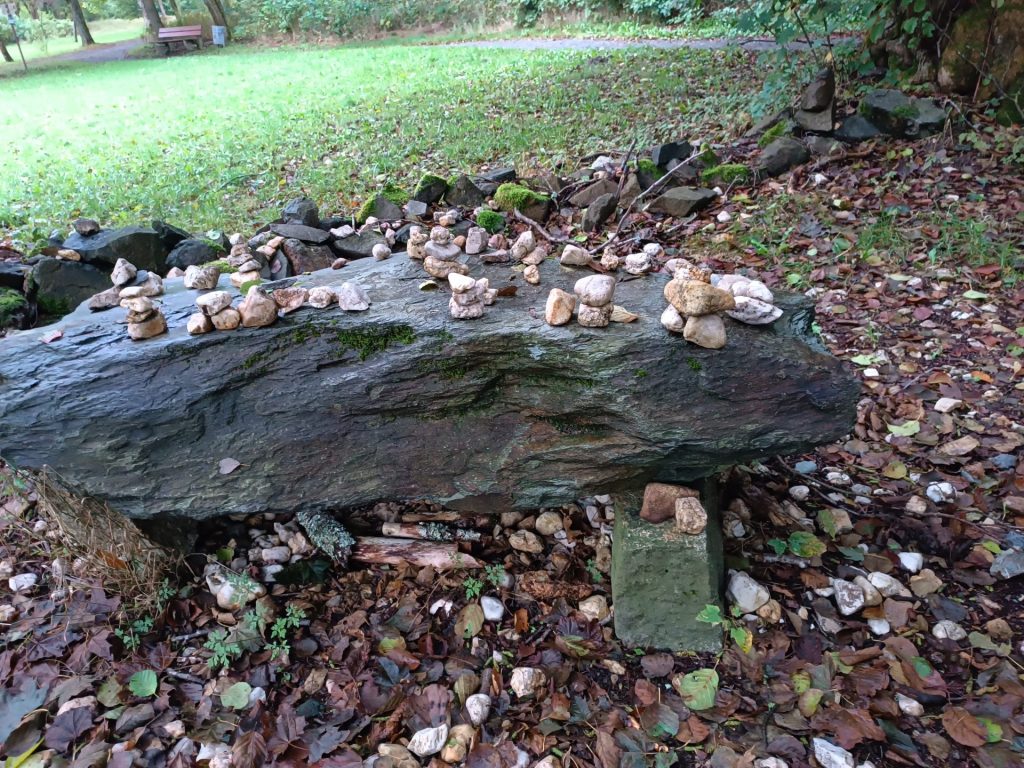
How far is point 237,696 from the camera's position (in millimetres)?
2211

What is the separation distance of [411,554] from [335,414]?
28.0 inches

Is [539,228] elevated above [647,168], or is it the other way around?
[647,168]

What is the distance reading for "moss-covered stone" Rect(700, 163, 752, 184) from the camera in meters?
5.95

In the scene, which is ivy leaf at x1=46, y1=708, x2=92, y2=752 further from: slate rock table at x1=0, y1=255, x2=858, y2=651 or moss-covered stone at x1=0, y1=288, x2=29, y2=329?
moss-covered stone at x1=0, y1=288, x2=29, y2=329

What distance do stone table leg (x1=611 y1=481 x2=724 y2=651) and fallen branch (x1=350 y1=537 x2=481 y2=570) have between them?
62 cm

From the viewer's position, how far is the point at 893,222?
5.01 metres

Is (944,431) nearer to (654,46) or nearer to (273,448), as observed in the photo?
(273,448)

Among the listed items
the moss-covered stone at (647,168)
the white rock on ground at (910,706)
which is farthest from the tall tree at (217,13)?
the white rock on ground at (910,706)

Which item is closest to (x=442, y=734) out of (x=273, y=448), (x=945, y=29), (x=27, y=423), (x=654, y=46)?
(x=273, y=448)

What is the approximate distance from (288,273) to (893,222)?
4414mm

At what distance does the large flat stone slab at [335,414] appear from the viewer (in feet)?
7.43

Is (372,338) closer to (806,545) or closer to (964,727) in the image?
(806,545)

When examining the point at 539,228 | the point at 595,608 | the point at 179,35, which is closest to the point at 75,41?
the point at 179,35

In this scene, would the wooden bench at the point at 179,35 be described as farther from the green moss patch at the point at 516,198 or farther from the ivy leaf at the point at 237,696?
the ivy leaf at the point at 237,696
